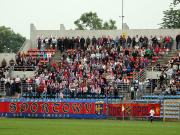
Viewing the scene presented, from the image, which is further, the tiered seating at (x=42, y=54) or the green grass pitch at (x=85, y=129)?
the tiered seating at (x=42, y=54)

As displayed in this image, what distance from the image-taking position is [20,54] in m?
64.9

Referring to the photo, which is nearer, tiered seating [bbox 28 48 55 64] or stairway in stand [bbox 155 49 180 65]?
stairway in stand [bbox 155 49 180 65]

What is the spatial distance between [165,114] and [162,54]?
14.4m

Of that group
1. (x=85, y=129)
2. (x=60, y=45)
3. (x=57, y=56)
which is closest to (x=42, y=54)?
(x=57, y=56)

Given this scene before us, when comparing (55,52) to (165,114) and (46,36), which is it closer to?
(46,36)

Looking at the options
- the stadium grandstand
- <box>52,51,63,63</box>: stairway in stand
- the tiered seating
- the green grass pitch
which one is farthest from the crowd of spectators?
the green grass pitch

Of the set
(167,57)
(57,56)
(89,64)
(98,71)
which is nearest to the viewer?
(98,71)

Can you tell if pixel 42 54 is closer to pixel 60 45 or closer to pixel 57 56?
pixel 57 56

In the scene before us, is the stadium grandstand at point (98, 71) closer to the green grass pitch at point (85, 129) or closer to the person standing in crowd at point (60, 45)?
the person standing in crowd at point (60, 45)

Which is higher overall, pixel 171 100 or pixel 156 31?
pixel 156 31

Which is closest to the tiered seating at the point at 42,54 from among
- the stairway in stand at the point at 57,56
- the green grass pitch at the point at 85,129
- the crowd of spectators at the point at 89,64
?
the crowd of spectators at the point at 89,64

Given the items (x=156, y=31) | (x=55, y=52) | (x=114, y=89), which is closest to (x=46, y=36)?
(x=55, y=52)

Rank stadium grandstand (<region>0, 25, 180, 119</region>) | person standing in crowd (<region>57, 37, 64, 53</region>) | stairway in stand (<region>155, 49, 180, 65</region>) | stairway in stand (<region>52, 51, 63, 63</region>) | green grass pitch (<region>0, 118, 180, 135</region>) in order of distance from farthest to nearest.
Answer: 1. person standing in crowd (<region>57, 37, 64, 53</region>)
2. stairway in stand (<region>52, 51, 63, 63</region>)
3. stairway in stand (<region>155, 49, 180, 65</region>)
4. stadium grandstand (<region>0, 25, 180, 119</region>)
5. green grass pitch (<region>0, 118, 180, 135</region>)

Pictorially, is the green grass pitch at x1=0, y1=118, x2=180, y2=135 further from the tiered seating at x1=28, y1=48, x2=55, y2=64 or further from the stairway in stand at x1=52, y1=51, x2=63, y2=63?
the stairway in stand at x1=52, y1=51, x2=63, y2=63
